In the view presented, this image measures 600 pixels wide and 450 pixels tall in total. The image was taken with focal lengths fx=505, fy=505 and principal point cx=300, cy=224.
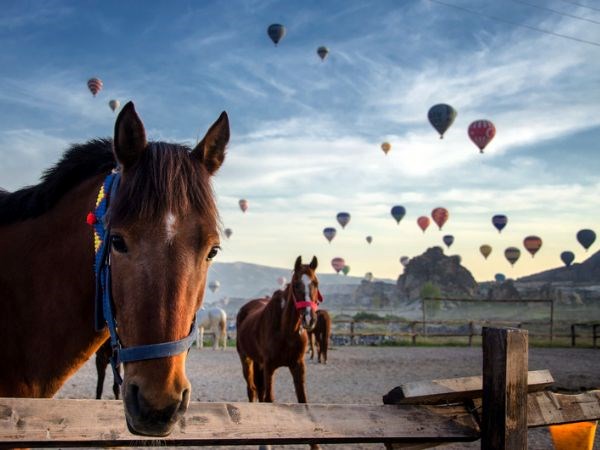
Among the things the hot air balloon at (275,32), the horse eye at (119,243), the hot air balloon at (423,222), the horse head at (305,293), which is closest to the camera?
the horse eye at (119,243)

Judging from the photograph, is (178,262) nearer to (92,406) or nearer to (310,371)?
(92,406)

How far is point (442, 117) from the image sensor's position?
47.1 metres

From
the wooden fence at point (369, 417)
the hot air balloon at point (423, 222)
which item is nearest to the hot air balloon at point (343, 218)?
the hot air balloon at point (423, 222)

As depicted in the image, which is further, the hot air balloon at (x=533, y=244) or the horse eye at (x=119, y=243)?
the hot air balloon at (x=533, y=244)

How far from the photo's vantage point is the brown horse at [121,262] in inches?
67.8

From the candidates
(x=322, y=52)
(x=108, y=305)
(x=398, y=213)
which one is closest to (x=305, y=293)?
(x=108, y=305)

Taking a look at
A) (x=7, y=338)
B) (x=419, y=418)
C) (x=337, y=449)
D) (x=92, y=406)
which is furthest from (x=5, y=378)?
(x=337, y=449)

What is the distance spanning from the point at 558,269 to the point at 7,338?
160897mm

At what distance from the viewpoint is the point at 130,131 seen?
202 centimetres

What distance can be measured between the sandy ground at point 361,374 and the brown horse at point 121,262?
5918 mm

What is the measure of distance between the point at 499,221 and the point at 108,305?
71399mm

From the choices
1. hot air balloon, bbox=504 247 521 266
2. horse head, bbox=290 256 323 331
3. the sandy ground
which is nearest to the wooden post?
the sandy ground

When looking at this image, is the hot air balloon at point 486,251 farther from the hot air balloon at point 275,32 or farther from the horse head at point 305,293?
the horse head at point 305,293

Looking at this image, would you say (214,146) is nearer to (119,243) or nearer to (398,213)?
(119,243)
